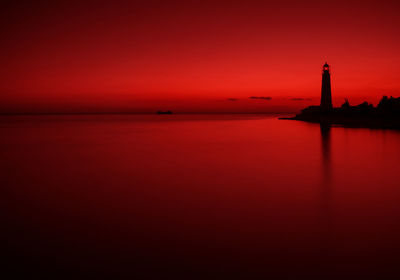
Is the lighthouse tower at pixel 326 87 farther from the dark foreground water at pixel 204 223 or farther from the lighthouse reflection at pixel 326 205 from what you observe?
the dark foreground water at pixel 204 223

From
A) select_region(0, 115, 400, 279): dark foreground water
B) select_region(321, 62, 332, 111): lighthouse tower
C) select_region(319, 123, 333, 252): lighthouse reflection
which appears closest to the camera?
select_region(0, 115, 400, 279): dark foreground water

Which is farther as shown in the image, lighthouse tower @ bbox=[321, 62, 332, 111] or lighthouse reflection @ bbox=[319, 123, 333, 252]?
lighthouse tower @ bbox=[321, 62, 332, 111]

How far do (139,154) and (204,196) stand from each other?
953 centimetres

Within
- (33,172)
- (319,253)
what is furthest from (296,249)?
(33,172)

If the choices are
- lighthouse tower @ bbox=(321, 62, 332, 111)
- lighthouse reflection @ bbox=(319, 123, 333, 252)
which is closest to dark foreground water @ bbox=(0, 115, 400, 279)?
lighthouse reflection @ bbox=(319, 123, 333, 252)

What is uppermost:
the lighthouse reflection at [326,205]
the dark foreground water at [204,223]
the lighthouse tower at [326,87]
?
the lighthouse tower at [326,87]

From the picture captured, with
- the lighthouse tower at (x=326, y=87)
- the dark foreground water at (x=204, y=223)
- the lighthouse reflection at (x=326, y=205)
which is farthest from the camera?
the lighthouse tower at (x=326, y=87)

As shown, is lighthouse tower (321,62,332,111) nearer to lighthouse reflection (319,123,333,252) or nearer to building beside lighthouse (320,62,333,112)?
building beside lighthouse (320,62,333,112)

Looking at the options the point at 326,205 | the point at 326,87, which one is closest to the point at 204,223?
the point at 326,205

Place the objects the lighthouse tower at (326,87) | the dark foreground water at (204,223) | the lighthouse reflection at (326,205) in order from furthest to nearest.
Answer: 1. the lighthouse tower at (326,87)
2. the lighthouse reflection at (326,205)
3. the dark foreground water at (204,223)

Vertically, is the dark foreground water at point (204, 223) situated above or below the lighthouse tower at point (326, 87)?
below

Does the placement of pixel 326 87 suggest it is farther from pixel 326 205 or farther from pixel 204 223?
pixel 204 223

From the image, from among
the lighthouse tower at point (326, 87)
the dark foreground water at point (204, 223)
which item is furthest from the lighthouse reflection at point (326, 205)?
the lighthouse tower at point (326, 87)

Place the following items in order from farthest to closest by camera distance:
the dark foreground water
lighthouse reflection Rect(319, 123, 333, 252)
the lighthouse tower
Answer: the lighthouse tower
lighthouse reflection Rect(319, 123, 333, 252)
the dark foreground water
